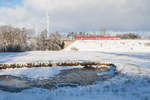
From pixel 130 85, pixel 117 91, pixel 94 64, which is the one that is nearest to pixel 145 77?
pixel 130 85

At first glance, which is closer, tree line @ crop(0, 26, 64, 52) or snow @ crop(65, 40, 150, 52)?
snow @ crop(65, 40, 150, 52)

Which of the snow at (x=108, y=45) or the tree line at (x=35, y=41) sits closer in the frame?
→ the snow at (x=108, y=45)

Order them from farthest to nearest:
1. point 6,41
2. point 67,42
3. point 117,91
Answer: point 67,42 < point 6,41 < point 117,91

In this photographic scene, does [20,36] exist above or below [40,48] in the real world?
above

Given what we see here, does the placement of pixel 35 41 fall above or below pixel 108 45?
above

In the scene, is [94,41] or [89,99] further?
[94,41]

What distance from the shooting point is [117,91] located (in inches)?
271

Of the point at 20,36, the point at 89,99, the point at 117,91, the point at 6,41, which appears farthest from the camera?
the point at 20,36

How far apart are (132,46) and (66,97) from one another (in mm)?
40387

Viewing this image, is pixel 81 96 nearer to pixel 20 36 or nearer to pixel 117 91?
pixel 117 91

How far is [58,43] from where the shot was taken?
46.5 meters

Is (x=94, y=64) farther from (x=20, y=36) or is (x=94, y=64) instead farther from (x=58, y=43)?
(x=20, y=36)

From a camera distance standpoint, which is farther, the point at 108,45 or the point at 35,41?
the point at 35,41

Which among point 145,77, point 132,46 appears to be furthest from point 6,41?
point 145,77
